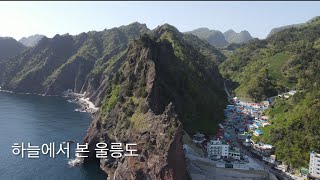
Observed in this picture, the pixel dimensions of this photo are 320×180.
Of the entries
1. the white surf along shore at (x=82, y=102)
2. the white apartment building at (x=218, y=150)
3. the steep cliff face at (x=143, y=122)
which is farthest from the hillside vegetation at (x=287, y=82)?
the white surf along shore at (x=82, y=102)

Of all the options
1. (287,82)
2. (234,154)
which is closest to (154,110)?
(234,154)

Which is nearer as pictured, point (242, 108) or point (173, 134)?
point (173, 134)

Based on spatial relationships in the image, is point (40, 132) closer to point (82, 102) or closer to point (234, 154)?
point (234, 154)

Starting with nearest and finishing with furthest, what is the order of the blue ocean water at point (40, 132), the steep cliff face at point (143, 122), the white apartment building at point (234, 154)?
the steep cliff face at point (143, 122), the blue ocean water at point (40, 132), the white apartment building at point (234, 154)

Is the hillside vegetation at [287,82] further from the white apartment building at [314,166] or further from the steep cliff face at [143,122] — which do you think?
the steep cliff face at [143,122]

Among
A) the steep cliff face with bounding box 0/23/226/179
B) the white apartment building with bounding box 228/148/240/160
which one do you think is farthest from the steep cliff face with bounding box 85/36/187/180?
the white apartment building with bounding box 228/148/240/160

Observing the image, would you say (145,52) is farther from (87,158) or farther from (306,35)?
(306,35)

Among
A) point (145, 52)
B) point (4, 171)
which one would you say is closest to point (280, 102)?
point (145, 52)
